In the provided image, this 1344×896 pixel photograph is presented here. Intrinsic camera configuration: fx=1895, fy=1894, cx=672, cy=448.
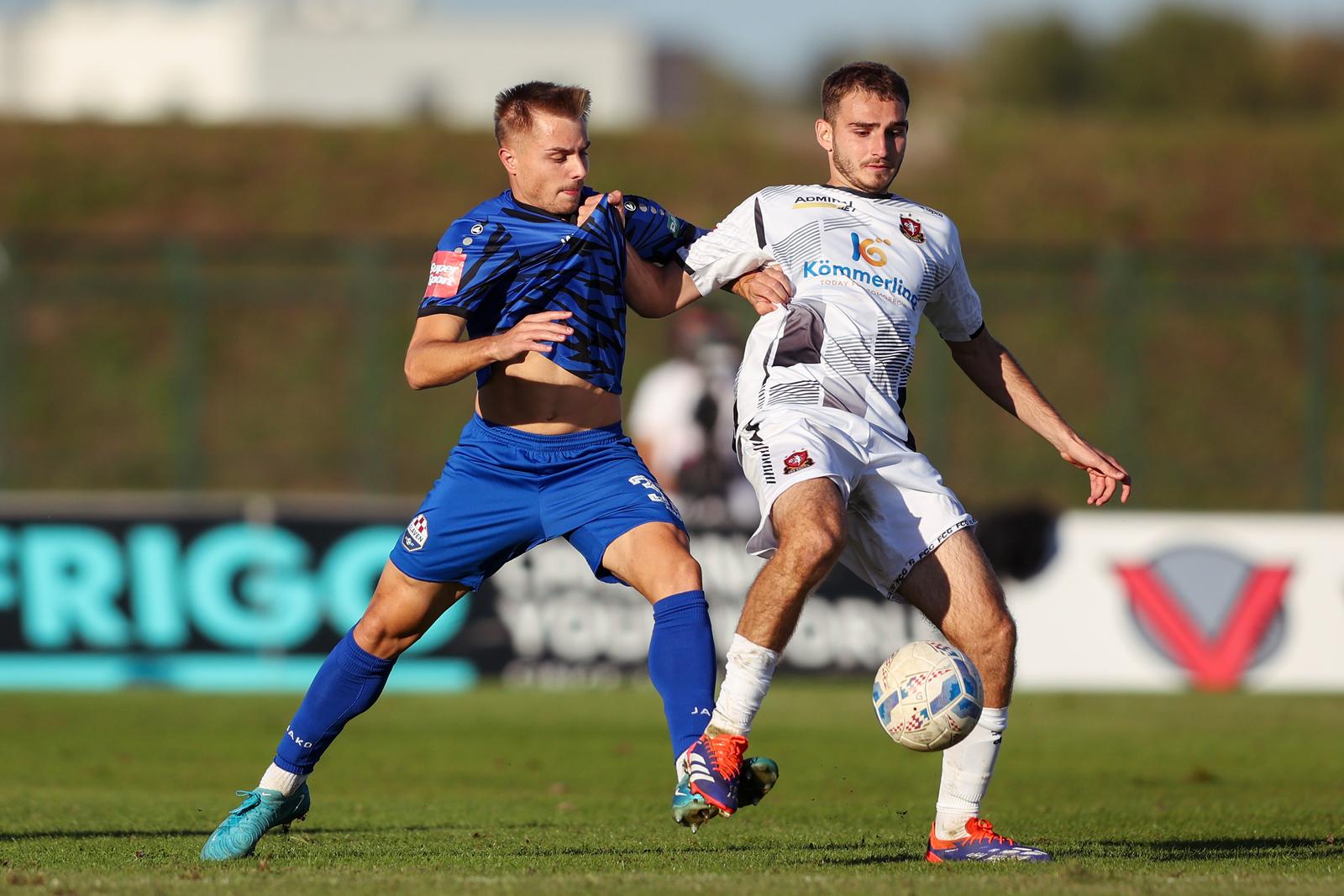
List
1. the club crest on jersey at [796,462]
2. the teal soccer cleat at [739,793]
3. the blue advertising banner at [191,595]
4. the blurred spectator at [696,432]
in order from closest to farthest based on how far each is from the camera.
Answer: the teal soccer cleat at [739,793]
the club crest on jersey at [796,462]
the blue advertising banner at [191,595]
the blurred spectator at [696,432]

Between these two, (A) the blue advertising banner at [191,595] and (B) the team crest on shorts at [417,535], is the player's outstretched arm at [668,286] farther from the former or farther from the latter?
(A) the blue advertising banner at [191,595]

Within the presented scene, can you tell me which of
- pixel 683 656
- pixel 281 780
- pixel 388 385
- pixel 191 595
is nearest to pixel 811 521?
pixel 683 656

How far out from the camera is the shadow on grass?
21.4ft

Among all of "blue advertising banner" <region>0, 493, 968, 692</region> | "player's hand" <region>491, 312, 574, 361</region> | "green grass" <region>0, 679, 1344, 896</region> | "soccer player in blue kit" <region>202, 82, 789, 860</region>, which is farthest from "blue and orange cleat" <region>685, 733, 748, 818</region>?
"blue advertising banner" <region>0, 493, 968, 692</region>

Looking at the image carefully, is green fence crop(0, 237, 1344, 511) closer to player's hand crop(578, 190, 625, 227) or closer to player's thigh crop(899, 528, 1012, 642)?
player's hand crop(578, 190, 625, 227)

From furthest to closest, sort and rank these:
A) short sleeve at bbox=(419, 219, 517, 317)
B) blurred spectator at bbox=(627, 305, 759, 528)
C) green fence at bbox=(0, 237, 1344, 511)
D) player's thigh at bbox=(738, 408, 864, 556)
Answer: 1. green fence at bbox=(0, 237, 1344, 511)
2. blurred spectator at bbox=(627, 305, 759, 528)
3. short sleeve at bbox=(419, 219, 517, 317)
4. player's thigh at bbox=(738, 408, 864, 556)

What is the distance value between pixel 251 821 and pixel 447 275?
A: 1.94 m

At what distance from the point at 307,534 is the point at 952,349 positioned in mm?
8264

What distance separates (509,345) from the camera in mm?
5746

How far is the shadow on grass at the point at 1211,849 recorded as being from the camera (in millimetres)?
6516

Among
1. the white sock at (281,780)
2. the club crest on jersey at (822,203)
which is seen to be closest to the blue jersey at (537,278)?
the club crest on jersey at (822,203)

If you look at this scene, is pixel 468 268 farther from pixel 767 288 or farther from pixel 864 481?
pixel 864 481

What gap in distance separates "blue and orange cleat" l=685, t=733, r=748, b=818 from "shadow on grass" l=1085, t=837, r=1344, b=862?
1546 millimetres

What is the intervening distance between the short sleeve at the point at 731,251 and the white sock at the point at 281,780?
2167 mm
